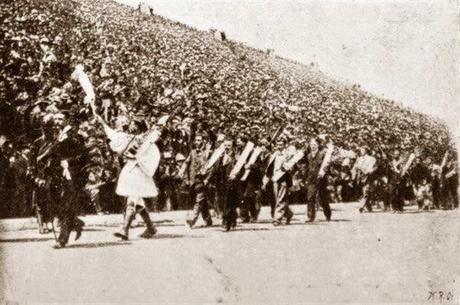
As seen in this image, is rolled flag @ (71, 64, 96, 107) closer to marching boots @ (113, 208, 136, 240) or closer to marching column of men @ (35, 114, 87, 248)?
marching column of men @ (35, 114, 87, 248)

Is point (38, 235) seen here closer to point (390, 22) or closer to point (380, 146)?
point (390, 22)

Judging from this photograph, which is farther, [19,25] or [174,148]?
[174,148]

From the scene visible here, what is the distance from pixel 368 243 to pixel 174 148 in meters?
4.20

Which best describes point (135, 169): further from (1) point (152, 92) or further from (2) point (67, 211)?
(1) point (152, 92)

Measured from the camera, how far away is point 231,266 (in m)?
10.5

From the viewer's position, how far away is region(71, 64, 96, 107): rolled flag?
36.9 feet

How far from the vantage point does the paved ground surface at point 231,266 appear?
368 inches

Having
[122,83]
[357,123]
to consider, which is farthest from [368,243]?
[357,123]

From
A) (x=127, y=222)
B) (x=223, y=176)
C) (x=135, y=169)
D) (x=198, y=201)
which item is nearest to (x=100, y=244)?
(x=127, y=222)

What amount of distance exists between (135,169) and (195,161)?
2717mm

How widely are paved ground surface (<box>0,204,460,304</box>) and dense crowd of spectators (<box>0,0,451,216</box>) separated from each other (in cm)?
126

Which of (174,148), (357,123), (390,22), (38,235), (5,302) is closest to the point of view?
(5,302)

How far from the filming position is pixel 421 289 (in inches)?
434
